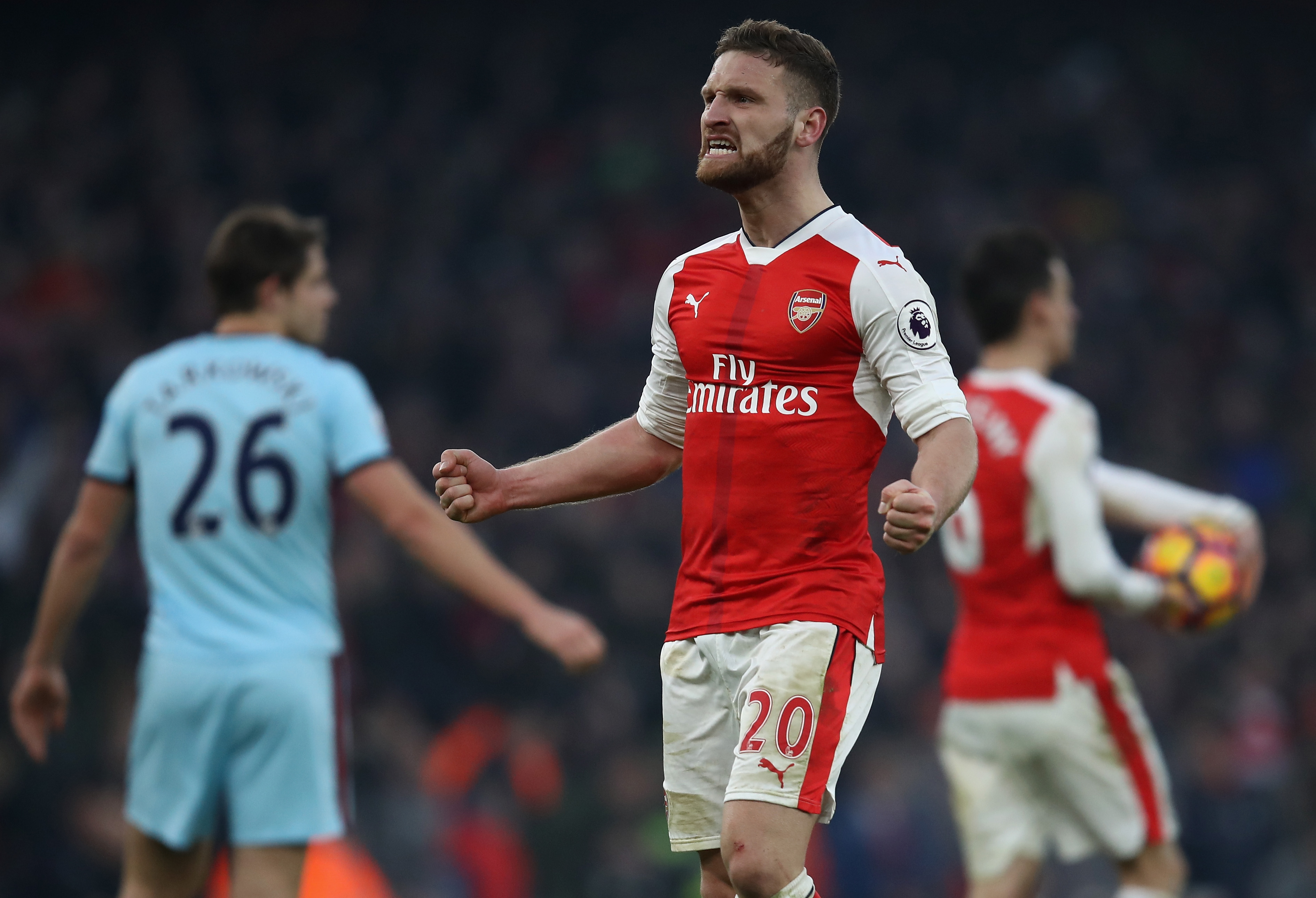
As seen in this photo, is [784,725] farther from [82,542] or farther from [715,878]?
[82,542]

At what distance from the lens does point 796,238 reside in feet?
11.4

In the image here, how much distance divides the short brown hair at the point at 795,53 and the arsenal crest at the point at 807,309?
1.26 ft

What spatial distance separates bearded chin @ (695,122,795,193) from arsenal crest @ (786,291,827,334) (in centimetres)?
29

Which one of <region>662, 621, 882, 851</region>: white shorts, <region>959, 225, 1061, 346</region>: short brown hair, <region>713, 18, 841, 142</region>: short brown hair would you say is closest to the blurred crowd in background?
<region>959, 225, 1061, 346</region>: short brown hair

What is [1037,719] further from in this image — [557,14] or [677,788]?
[557,14]

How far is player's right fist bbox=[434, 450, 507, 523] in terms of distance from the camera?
3451 mm

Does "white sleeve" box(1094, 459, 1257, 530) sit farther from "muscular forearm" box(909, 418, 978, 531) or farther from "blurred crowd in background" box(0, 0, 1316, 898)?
"blurred crowd in background" box(0, 0, 1316, 898)

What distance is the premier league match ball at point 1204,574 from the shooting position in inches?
214

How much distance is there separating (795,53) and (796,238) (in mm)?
419

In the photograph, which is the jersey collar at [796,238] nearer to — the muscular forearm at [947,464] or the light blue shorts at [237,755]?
the muscular forearm at [947,464]

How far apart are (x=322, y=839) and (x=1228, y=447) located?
35.5ft

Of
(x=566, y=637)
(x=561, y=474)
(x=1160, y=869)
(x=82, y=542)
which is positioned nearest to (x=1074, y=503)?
(x=1160, y=869)

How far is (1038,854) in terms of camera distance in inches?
205

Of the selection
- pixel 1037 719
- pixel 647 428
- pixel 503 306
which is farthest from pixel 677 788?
pixel 503 306
